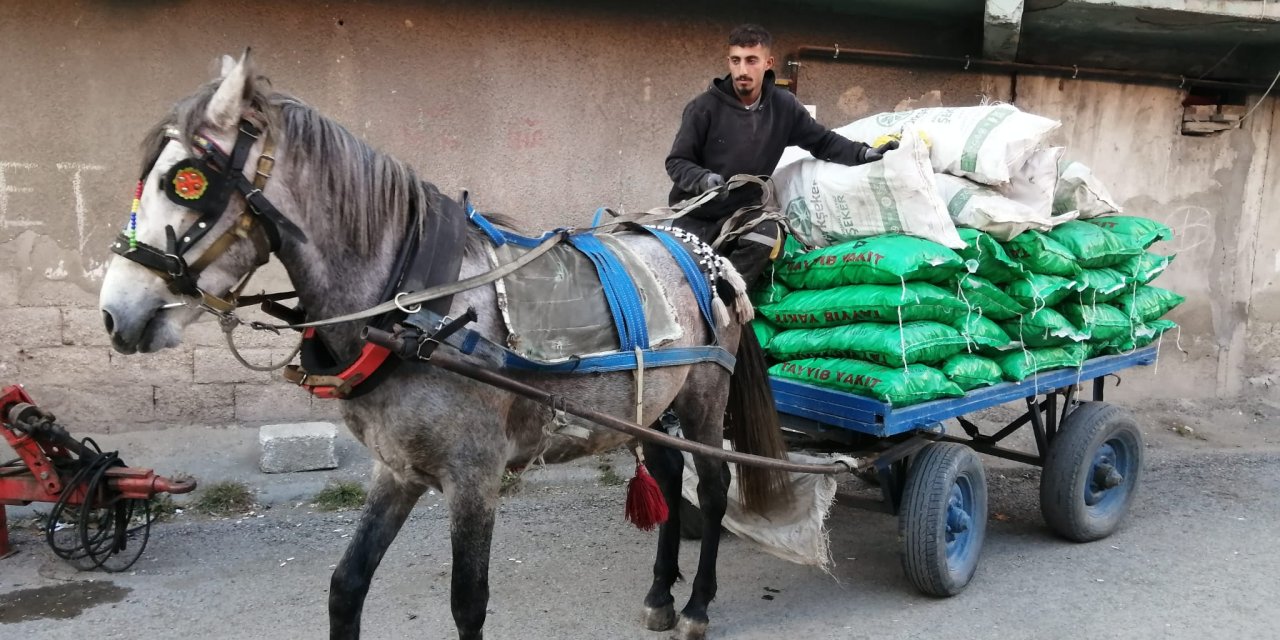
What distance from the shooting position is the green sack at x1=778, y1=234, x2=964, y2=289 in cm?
341

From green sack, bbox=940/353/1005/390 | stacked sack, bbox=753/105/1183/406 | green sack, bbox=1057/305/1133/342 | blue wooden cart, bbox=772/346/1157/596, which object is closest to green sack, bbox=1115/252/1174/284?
stacked sack, bbox=753/105/1183/406

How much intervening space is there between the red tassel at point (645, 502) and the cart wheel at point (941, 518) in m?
1.05

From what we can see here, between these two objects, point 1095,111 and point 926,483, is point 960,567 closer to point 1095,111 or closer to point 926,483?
point 926,483

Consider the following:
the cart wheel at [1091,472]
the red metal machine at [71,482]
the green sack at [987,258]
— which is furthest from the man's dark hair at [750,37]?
the red metal machine at [71,482]

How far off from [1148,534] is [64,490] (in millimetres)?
5177

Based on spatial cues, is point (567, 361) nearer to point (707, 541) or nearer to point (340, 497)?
point (707, 541)

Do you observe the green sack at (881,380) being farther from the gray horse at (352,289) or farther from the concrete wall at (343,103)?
the concrete wall at (343,103)

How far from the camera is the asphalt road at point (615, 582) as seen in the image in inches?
139

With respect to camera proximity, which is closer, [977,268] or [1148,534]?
[977,268]

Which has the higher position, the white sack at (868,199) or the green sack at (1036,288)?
the white sack at (868,199)

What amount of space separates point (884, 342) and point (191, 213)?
241 cm

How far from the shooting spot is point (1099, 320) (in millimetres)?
4145

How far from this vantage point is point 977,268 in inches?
145

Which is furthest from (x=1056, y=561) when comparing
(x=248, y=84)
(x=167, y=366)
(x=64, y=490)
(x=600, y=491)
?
(x=167, y=366)
